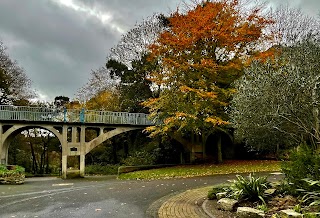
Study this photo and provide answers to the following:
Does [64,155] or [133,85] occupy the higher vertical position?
[133,85]

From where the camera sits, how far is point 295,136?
9.62 meters

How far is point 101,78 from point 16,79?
8.94m

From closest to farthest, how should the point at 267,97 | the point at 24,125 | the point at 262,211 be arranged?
the point at 262,211 < the point at 267,97 < the point at 24,125

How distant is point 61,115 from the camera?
21.5 meters

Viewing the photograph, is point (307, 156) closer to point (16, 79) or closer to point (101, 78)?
point (101, 78)

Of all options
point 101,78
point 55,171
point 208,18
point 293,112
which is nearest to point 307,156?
point 293,112

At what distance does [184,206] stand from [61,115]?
15903mm

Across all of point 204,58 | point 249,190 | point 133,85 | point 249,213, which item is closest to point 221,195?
point 249,190

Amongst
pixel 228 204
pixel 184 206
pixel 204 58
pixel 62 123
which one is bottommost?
pixel 184 206

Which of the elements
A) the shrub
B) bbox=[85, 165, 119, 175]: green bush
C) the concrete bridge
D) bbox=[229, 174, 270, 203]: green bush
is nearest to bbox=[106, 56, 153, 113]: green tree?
the concrete bridge

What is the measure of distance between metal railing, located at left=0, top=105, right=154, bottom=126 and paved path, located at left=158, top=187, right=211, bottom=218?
544 inches

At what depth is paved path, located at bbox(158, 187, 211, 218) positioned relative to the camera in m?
6.87

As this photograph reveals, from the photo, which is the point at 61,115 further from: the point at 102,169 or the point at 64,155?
the point at 102,169

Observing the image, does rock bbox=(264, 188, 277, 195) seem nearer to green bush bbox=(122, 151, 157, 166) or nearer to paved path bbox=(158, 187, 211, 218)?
paved path bbox=(158, 187, 211, 218)
